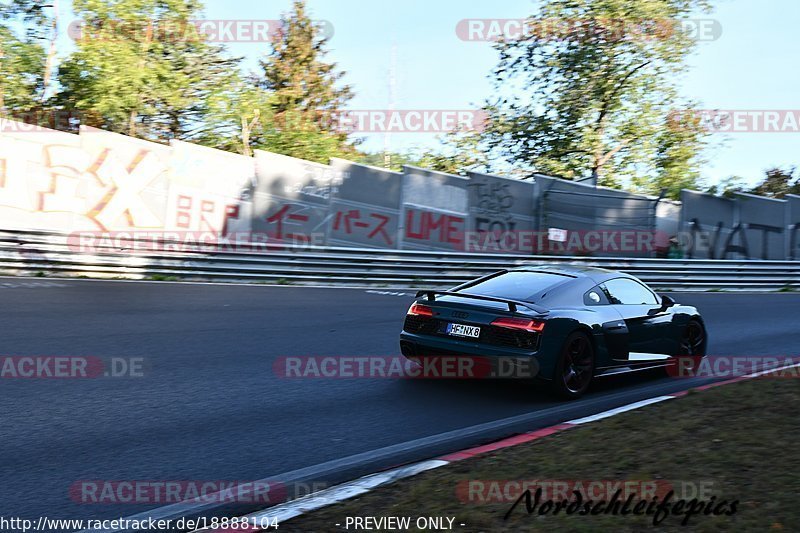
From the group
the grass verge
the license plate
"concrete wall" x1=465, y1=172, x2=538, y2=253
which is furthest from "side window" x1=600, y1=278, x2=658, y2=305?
"concrete wall" x1=465, y1=172, x2=538, y2=253

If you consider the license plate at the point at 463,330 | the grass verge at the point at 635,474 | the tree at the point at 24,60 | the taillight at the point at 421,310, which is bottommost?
the grass verge at the point at 635,474

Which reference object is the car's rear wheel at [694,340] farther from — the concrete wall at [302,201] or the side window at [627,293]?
the concrete wall at [302,201]

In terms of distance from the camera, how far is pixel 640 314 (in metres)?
9.55

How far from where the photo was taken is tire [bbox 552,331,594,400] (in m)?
8.44

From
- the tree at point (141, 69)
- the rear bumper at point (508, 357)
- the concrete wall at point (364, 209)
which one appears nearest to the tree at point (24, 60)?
the tree at point (141, 69)

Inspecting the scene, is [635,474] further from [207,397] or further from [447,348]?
[207,397]

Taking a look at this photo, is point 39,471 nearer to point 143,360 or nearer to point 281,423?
point 281,423

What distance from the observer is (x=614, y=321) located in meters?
9.12

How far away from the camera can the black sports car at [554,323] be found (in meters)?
8.27

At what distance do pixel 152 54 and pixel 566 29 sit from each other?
666 inches

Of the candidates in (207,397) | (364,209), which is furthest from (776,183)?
(207,397)

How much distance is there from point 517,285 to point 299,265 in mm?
10458

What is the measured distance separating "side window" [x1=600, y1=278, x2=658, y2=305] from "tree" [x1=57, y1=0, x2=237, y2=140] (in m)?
24.8

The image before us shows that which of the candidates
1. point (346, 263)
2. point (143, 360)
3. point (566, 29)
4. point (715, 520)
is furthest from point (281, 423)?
point (566, 29)
